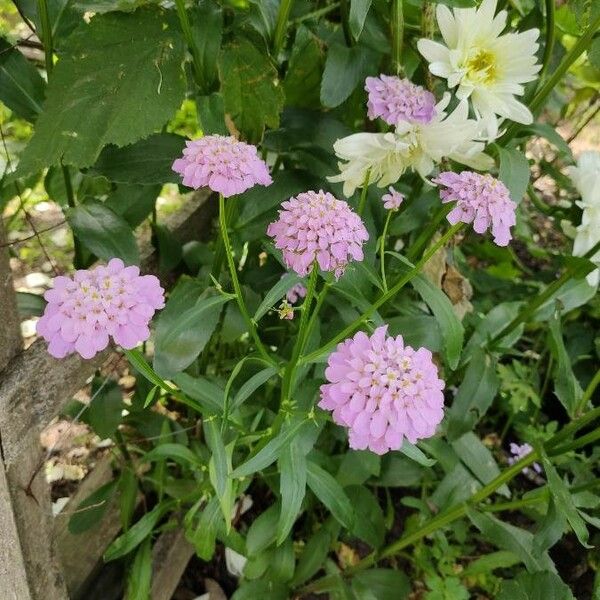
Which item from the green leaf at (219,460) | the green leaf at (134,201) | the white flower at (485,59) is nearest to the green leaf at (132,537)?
the green leaf at (219,460)

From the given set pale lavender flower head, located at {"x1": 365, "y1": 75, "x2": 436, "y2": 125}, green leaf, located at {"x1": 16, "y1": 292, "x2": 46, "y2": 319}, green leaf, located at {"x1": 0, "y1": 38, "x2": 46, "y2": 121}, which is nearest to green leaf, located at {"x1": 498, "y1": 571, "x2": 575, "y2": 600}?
pale lavender flower head, located at {"x1": 365, "y1": 75, "x2": 436, "y2": 125}

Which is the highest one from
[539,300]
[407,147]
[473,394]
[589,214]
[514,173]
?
[407,147]

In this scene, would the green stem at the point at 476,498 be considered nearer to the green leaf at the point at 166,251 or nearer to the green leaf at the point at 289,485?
the green leaf at the point at 289,485

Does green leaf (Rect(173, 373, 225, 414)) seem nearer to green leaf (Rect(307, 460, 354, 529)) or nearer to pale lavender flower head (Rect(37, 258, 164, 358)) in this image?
green leaf (Rect(307, 460, 354, 529))

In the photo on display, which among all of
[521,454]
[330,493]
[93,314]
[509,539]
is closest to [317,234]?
[93,314]

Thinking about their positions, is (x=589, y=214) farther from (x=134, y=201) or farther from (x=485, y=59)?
(x=134, y=201)

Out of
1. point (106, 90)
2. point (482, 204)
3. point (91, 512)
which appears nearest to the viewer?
point (482, 204)

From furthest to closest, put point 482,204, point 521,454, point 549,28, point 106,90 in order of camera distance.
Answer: point 521,454 < point 549,28 < point 106,90 < point 482,204
